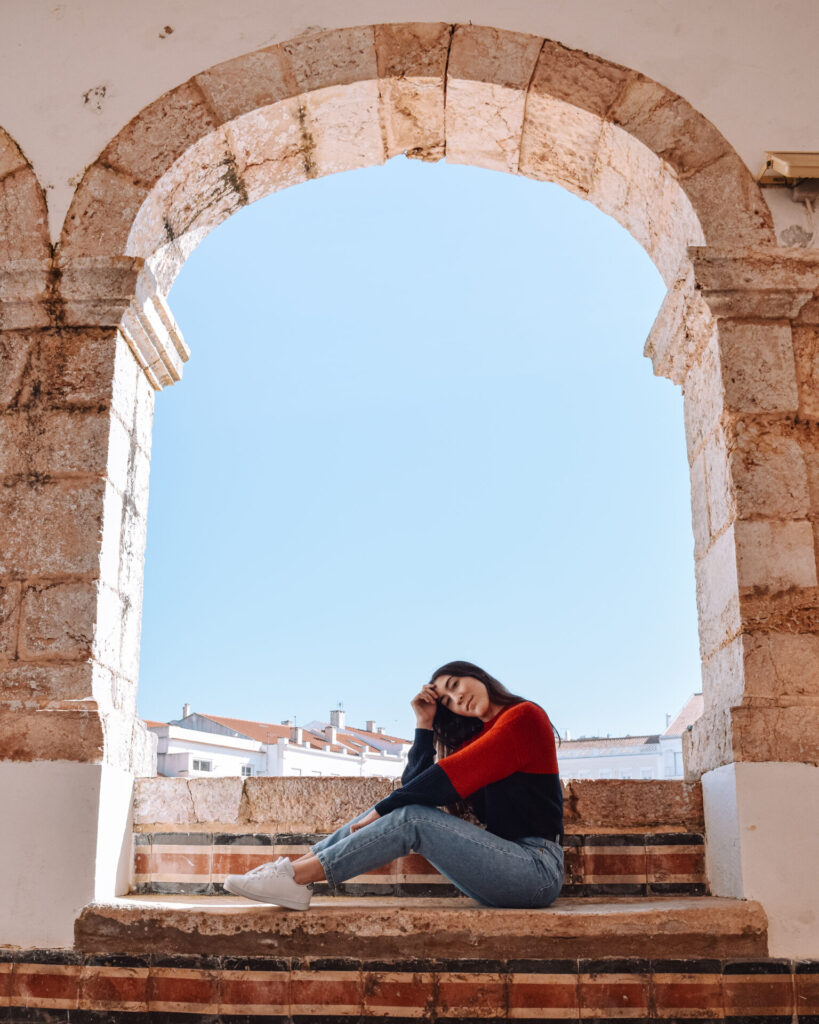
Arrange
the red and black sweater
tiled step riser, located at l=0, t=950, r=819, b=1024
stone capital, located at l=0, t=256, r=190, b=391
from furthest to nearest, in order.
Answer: stone capital, located at l=0, t=256, r=190, b=391 < the red and black sweater < tiled step riser, located at l=0, t=950, r=819, b=1024

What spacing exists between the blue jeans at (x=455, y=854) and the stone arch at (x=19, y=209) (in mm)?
2137

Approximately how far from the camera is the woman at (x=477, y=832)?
2592 mm

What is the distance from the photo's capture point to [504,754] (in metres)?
2.67

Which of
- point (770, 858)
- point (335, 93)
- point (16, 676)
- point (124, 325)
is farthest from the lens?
point (335, 93)

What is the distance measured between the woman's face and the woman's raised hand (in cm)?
2

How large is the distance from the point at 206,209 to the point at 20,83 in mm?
757

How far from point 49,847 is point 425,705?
3.82 ft

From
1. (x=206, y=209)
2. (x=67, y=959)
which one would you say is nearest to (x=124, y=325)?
(x=206, y=209)

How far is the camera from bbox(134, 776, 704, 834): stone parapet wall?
3.04m

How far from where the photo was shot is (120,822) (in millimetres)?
3014

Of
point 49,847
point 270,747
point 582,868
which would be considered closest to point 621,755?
point 270,747

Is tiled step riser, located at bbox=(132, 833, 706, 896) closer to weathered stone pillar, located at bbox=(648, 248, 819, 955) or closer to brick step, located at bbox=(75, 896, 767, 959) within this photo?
weathered stone pillar, located at bbox=(648, 248, 819, 955)

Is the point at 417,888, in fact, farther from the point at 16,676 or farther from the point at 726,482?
the point at 726,482

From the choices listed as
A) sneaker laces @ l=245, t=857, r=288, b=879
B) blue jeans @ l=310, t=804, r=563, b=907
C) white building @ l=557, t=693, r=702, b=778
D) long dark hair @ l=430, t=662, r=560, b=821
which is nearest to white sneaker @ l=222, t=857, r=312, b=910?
sneaker laces @ l=245, t=857, r=288, b=879
